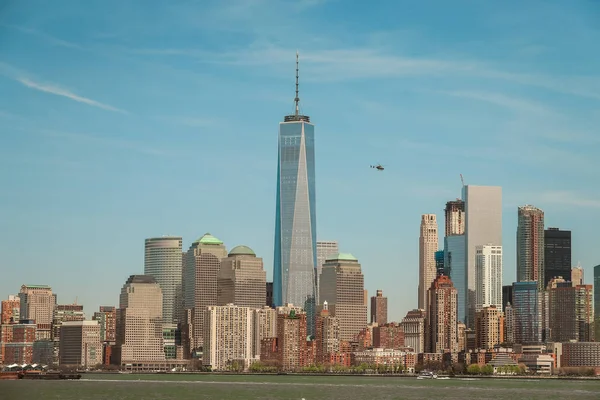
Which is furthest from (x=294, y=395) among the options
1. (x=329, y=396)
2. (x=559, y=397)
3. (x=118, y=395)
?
(x=559, y=397)

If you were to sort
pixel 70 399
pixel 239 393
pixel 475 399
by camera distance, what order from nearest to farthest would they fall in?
pixel 70 399, pixel 475 399, pixel 239 393

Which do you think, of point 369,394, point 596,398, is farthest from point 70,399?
point 596,398

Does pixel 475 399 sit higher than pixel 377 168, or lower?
lower

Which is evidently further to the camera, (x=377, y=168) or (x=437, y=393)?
(x=437, y=393)

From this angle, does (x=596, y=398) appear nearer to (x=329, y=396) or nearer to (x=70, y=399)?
(x=329, y=396)

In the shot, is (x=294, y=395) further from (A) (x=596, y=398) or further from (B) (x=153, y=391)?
(A) (x=596, y=398)

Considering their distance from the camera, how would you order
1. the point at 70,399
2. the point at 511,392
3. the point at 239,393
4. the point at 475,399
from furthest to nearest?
the point at 511,392, the point at 239,393, the point at 475,399, the point at 70,399

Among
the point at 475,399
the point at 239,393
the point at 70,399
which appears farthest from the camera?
the point at 239,393

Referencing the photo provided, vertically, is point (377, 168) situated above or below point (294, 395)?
above

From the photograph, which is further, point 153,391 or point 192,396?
point 153,391
